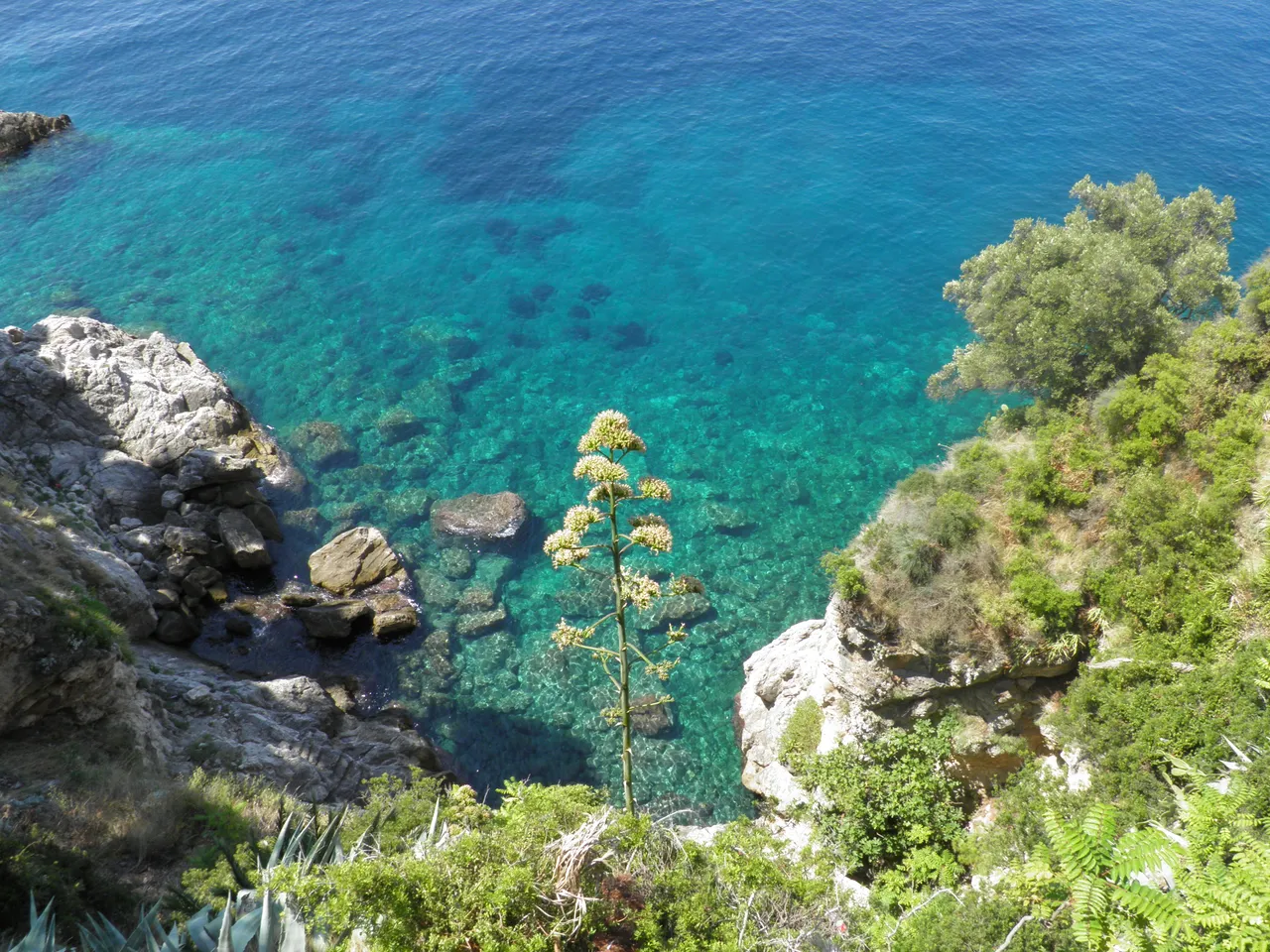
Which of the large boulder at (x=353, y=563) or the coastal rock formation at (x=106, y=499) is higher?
the coastal rock formation at (x=106, y=499)

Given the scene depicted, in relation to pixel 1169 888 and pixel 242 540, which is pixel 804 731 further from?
pixel 242 540

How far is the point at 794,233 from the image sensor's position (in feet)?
130

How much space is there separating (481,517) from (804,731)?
1347cm

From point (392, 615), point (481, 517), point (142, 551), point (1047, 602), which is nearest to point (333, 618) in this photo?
point (392, 615)

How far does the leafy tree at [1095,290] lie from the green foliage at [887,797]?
9926 millimetres

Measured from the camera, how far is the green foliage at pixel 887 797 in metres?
15.5

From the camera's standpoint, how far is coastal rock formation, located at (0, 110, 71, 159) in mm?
47531

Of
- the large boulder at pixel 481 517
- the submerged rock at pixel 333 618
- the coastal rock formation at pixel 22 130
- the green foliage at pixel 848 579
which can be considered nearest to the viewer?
the green foliage at pixel 848 579

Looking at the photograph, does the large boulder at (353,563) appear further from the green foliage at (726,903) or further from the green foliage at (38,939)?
the green foliage at (726,903)

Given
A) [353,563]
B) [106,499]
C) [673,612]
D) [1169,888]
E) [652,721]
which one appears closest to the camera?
[1169,888]

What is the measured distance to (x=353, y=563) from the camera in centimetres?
2511

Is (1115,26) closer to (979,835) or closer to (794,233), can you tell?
(794,233)

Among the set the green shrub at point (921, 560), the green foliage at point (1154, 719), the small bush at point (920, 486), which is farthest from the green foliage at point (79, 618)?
the green foliage at point (1154, 719)

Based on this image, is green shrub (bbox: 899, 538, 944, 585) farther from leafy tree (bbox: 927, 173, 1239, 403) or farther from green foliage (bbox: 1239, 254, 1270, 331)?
green foliage (bbox: 1239, 254, 1270, 331)
